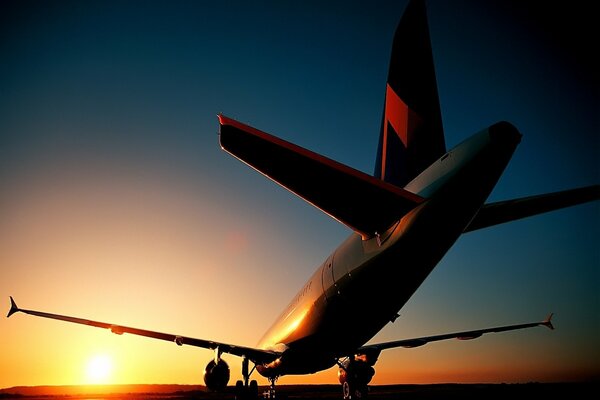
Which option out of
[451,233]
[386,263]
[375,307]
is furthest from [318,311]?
[451,233]

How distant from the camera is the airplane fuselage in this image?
6402 millimetres

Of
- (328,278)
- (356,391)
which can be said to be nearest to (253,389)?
(356,391)

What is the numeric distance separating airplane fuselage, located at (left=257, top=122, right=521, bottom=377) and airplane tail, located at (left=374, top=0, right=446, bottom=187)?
1.34m

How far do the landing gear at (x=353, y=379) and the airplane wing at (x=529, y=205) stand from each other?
357 inches

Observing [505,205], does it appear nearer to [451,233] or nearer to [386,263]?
[451,233]

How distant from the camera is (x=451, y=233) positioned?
712 cm

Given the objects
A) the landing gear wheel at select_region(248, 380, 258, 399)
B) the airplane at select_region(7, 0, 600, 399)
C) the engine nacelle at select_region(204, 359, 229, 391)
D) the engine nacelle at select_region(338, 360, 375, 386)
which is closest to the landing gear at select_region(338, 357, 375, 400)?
the engine nacelle at select_region(338, 360, 375, 386)

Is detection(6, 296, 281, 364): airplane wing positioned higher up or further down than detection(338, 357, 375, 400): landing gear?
higher up

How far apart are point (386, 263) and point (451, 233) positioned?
1502 millimetres

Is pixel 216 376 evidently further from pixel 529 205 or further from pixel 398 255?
pixel 529 205

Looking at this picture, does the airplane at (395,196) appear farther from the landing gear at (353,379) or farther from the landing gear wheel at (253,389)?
the landing gear wheel at (253,389)

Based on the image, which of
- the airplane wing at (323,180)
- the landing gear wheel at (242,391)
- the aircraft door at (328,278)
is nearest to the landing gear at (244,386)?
the landing gear wheel at (242,391)

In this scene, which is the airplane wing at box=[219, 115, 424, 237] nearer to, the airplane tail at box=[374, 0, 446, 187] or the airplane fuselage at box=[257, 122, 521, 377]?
the airplane fuselage at box=[257, 122, 521, 377]

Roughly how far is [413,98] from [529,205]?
11.1 ft
